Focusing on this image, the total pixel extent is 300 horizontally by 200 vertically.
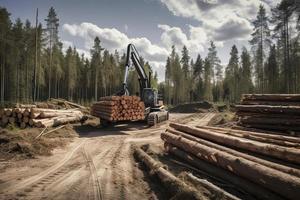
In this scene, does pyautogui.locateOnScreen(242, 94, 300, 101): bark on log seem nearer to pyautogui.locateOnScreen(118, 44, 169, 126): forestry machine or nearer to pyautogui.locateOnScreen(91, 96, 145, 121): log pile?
pyautogui.locateOnScreen(91, 96, 145, 121): log pile

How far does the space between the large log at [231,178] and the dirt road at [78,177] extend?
160 cm

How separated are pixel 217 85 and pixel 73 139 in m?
63.5

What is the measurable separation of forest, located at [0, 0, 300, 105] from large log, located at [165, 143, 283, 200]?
2533cm

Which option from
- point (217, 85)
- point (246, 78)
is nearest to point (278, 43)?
point (246, 78)

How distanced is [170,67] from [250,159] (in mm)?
62888

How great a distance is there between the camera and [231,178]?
6766mm

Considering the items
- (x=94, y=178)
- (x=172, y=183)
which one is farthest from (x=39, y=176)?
(x=172, y=183)

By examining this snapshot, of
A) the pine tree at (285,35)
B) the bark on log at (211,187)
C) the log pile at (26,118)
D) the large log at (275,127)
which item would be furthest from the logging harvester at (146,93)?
the pine tree at (285,35)

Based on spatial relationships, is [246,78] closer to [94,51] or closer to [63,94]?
[94,51]

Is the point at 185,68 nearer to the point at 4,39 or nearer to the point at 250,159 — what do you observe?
the point at 4,39

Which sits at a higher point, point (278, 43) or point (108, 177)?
point (278, 43)

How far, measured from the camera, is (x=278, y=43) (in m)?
40.6

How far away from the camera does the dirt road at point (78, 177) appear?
648 centimetres

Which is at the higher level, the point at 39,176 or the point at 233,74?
the point at 233,74
